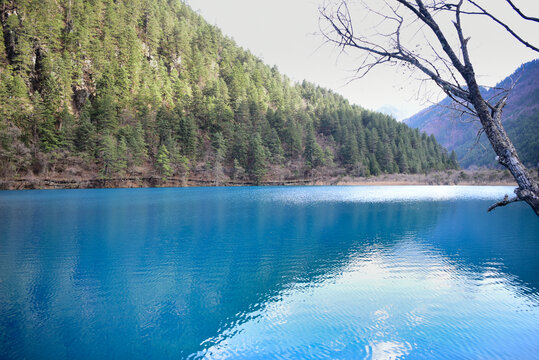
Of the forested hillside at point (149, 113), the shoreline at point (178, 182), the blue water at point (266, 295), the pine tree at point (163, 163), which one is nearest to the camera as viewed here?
the blue water at point (266, 295)

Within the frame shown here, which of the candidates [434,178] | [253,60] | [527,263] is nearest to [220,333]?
[527,263]

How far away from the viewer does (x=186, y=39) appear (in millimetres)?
85375

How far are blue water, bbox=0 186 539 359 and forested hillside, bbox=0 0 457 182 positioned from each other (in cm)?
4272

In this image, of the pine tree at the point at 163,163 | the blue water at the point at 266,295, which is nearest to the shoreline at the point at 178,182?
the pine tree at the point at 163,163

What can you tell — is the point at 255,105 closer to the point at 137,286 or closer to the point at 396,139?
the point at 396,139

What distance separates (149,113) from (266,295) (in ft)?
203

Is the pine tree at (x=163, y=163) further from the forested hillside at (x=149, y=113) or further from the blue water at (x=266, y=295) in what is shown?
the blue water at (x=266, y=295)

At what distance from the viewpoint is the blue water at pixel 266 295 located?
14.2 feet

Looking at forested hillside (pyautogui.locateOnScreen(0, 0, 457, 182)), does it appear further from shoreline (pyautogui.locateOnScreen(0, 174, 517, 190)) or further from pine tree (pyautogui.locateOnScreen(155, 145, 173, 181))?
shoreline (pyautogui.locateOnScreen(0, 174, 517, 190))

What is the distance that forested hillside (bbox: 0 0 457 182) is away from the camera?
1817 inches

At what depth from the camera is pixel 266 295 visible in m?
6.02

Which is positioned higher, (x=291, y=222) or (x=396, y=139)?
(x=396, y=139)

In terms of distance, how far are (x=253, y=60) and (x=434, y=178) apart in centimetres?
7855

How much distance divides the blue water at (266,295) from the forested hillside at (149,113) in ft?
140
